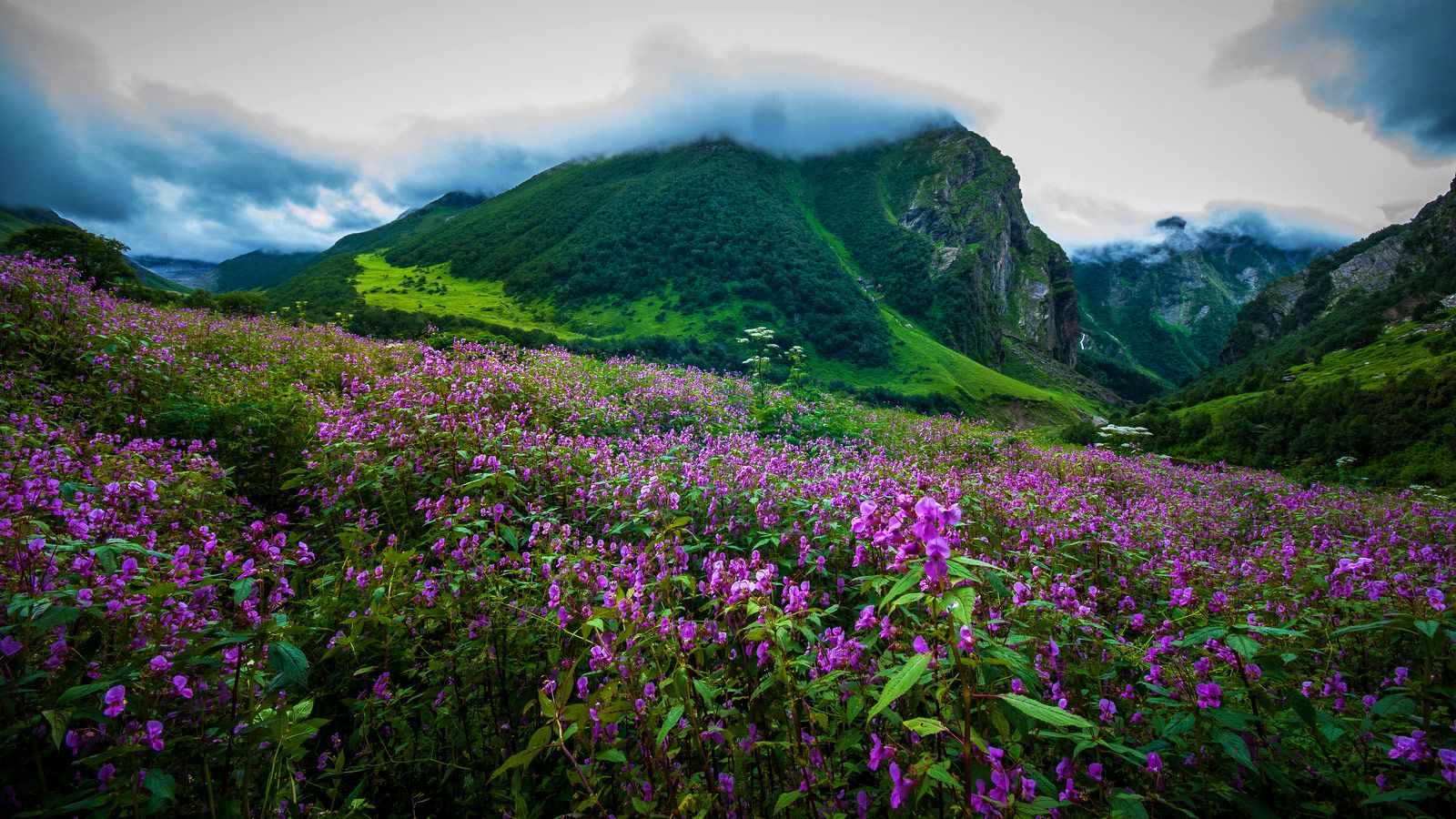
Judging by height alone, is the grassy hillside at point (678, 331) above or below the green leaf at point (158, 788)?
above

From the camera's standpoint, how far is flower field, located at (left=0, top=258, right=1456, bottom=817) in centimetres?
197

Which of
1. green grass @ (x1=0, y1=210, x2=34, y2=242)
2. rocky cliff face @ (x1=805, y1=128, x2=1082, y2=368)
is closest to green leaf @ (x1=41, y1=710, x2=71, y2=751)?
rocky cliff face @ (x1=805, y1=128, x2=1082, y2=368)

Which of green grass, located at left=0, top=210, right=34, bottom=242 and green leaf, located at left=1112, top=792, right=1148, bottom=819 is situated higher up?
green grass, located at left=0, top=210, right=34, bottom=242

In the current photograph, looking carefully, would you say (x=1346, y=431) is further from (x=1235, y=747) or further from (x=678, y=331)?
(x=678, y=331)

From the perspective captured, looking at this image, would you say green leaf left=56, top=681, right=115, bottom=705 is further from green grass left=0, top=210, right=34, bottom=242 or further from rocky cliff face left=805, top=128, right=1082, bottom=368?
green grass left=0, top=210, right=34, bottom=242

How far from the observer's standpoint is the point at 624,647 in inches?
105

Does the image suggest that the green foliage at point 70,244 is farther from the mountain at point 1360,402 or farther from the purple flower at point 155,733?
the mountain at point 1360,402

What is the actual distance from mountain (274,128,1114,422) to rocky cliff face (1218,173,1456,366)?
123ft

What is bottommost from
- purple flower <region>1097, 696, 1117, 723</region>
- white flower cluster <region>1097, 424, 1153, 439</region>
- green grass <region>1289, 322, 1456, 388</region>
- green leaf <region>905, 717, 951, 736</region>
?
white flower cluster <region>1097, 424, 1153, 439</region>

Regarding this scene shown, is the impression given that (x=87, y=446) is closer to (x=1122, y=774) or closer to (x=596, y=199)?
(x=1122, y=774)

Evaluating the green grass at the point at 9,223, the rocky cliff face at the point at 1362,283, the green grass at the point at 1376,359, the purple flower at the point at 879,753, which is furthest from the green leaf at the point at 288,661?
the green grass at the point at 9,223

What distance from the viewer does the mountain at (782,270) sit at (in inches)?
3093

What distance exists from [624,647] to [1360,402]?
117 feet

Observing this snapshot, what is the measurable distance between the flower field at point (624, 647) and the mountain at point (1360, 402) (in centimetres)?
2299
